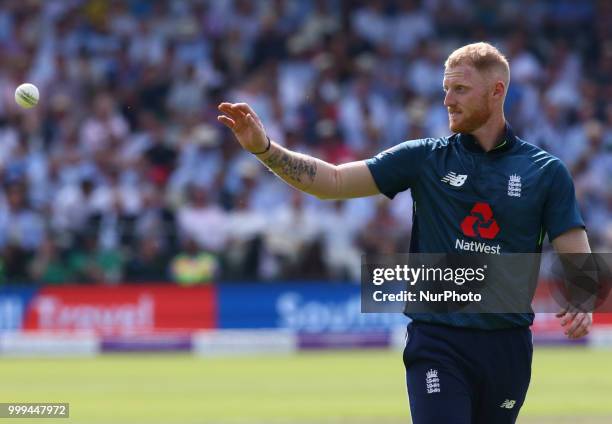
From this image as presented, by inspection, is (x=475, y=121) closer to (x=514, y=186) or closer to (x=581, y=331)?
(x=514, y=186)

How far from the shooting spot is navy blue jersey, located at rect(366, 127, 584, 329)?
574 centimetres

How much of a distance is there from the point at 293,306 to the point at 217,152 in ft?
9.05

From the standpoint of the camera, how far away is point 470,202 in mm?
5785

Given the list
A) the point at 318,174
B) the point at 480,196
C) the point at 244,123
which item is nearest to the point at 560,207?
the point at 480,196

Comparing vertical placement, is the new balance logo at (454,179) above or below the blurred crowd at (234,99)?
below

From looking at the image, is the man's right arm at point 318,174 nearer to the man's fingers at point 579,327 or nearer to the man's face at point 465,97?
the man's face at point 465,97

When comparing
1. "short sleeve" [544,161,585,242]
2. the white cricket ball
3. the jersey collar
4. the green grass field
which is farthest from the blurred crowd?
"short sleeve" [544,161,585,242]

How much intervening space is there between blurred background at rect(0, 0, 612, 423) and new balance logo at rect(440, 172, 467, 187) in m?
11.1

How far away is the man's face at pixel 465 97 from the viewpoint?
5812 mm

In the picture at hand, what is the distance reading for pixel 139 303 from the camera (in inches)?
748

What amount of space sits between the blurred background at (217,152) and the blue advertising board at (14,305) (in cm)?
3

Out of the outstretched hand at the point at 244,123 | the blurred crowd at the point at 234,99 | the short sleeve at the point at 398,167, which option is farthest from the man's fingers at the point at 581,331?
the blurred crowd at the point at 234,99

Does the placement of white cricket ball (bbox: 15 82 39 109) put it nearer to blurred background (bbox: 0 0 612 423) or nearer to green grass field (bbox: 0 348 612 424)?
green grass field (bbox: 0 348 612 424)

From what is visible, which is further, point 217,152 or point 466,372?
point 217,152
